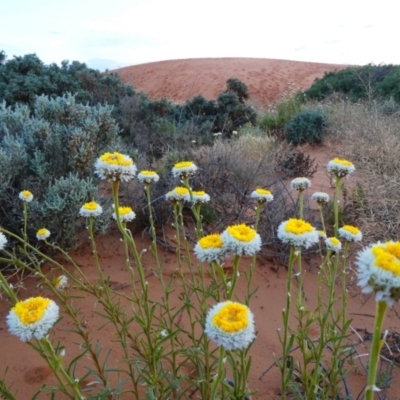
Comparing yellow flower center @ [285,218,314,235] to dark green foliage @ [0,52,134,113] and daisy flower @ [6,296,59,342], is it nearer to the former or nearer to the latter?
daisy flower @ [6,296,59,342]

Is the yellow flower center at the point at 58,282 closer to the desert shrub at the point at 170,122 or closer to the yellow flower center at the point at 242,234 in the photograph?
the yellow flower center at the point at 242,234

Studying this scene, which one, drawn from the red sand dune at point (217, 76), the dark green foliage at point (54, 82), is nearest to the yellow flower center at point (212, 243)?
the dark green foliage at point (54, 82)

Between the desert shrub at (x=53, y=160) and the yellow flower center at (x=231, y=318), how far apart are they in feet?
8.95

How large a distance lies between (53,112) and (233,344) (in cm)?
466

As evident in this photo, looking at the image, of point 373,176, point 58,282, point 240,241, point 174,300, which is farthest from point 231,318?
point 373,176

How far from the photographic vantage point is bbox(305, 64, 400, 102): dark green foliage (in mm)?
12891

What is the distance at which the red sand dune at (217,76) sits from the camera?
26.3m

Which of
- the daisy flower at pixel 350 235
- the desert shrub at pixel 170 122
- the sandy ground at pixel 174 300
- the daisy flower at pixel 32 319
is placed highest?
the daisy flower at pixel 32 319

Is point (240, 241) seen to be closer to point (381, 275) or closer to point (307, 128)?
point (381, 275)

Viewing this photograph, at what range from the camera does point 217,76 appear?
100 feet

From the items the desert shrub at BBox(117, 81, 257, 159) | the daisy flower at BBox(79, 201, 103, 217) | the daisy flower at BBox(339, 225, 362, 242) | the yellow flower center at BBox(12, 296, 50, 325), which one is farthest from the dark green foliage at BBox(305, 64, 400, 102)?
the yellow flower center at BBox(12, 296, 50, 325)

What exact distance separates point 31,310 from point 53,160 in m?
3.27

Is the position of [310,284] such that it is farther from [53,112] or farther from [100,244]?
[53,112]

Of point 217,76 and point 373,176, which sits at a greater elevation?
point 217,76
